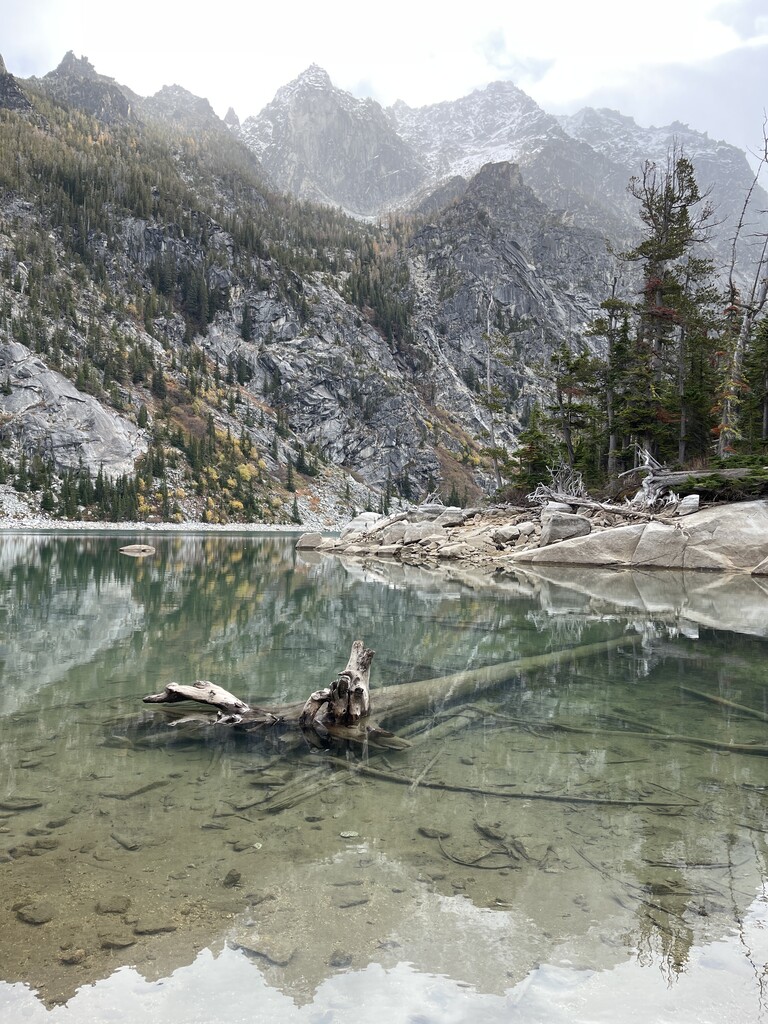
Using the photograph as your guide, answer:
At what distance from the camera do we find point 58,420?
260ft

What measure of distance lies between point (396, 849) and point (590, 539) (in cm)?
2469

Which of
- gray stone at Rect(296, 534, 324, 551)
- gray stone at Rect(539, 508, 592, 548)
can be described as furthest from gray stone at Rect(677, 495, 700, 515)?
gray stone at Rect(296, 534, 324, 551)

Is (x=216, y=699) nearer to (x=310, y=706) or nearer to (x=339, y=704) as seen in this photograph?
(x=310, y=706)

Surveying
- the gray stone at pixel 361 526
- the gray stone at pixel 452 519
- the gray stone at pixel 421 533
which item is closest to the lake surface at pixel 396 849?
the gray stone at pixel 421 533

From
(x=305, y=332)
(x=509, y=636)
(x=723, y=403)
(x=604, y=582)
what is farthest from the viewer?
(x=305, y=332)

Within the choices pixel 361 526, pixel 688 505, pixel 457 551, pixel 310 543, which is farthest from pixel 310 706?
pixel 361 526

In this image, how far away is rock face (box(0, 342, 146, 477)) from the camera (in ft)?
252

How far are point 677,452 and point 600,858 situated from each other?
115 ft

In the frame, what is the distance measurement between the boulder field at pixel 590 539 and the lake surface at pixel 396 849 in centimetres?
A: 1647

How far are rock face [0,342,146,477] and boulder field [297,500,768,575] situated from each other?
182 feet

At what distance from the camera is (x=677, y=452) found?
34.2m

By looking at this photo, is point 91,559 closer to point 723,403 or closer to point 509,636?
point 509,636

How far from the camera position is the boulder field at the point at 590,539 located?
23.3m

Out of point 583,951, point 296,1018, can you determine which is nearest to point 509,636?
point 583,951
